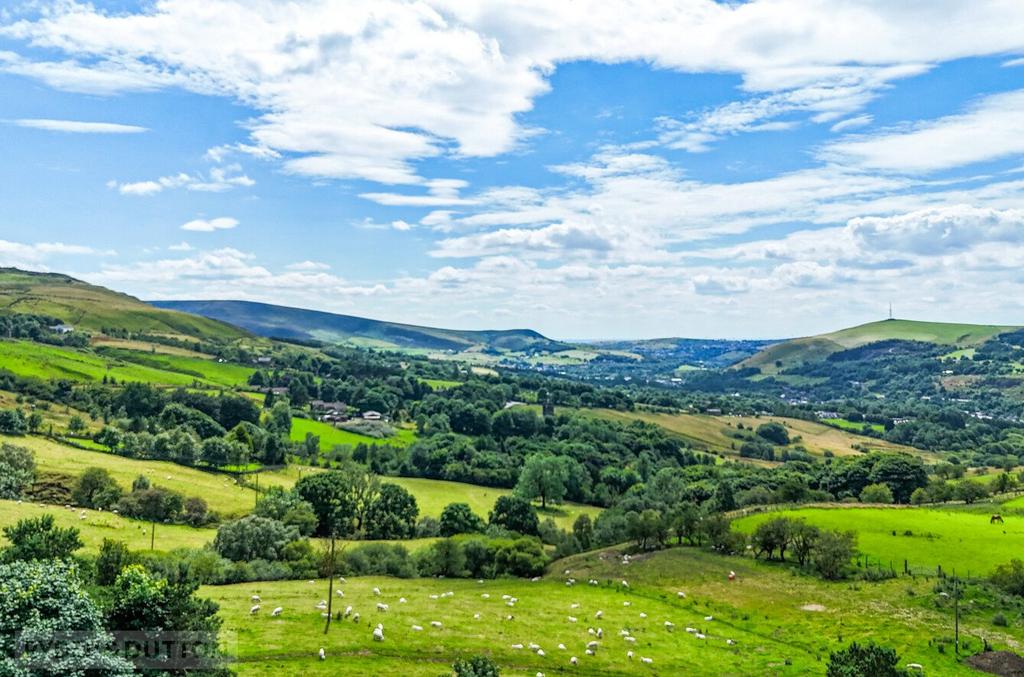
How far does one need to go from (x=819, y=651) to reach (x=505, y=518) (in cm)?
6051

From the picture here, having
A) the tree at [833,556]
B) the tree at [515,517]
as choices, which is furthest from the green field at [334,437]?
the tree at [833,556]

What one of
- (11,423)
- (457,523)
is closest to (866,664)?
(457,523)

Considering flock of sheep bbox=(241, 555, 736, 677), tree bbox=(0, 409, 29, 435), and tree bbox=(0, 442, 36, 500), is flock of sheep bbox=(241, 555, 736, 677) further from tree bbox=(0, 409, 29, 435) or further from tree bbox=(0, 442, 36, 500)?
tree bbox=(0, 409, 29, 435)

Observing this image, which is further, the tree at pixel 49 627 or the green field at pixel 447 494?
the green field at pixel 447 494

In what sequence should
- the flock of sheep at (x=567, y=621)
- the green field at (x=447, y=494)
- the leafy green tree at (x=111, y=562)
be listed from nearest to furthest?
the leafy green tree at (x=111, y=562) → the flock of sheep at (x=567, y=621) → the green field at (x=447, y=494)

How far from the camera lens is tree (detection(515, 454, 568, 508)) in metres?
134

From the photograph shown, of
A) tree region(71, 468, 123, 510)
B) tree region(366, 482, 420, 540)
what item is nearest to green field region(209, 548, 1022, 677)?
tree region(366, 482, 420, 540)

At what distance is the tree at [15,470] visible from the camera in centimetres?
9034

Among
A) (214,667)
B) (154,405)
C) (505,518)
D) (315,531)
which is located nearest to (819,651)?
(214,667)

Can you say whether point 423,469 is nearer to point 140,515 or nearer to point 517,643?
point 140,515

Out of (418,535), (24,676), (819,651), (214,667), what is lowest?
(418,535)

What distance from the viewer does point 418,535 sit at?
105 m

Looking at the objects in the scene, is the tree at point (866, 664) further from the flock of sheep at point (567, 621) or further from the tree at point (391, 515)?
the tree at point (391, 515)

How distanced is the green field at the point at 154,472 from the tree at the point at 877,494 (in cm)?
10547
